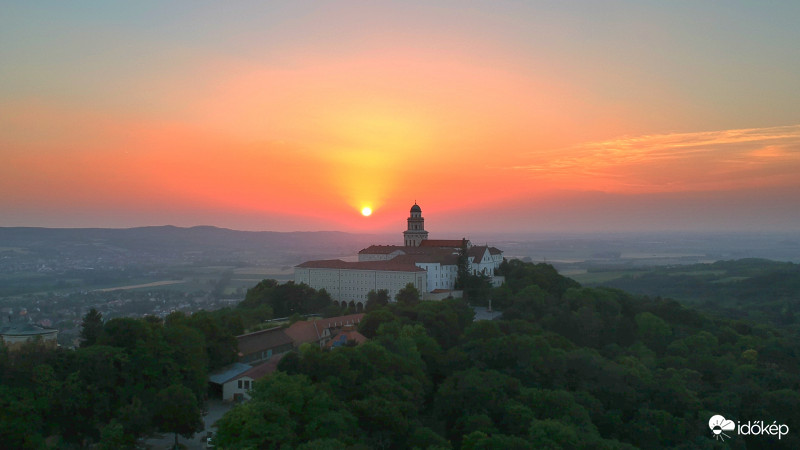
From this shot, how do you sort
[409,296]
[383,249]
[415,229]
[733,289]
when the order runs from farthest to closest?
1. [733,289]
2. [415,229]
3. [383,249]
4. [409,296]

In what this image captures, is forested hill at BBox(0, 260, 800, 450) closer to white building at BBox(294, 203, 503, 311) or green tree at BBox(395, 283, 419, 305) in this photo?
green tree at BBox(395, 283, 419, 305)

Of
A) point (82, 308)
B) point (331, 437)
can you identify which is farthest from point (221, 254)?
point (331, 437)

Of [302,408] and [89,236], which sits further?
[89,236]

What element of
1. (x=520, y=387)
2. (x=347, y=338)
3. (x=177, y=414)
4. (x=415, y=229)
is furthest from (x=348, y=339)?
(x=415, y=229)

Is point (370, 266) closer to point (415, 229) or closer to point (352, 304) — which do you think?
point (352, 304)

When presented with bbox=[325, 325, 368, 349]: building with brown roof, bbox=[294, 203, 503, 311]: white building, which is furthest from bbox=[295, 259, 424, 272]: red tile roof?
bbox=[325, 325, 368, 349]: building with brown roof

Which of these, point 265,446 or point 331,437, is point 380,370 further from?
point 265,446

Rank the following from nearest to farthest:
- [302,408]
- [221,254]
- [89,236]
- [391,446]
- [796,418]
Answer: [302,408] < [391,446] < [796,418] < [89,236] < [221,254]
